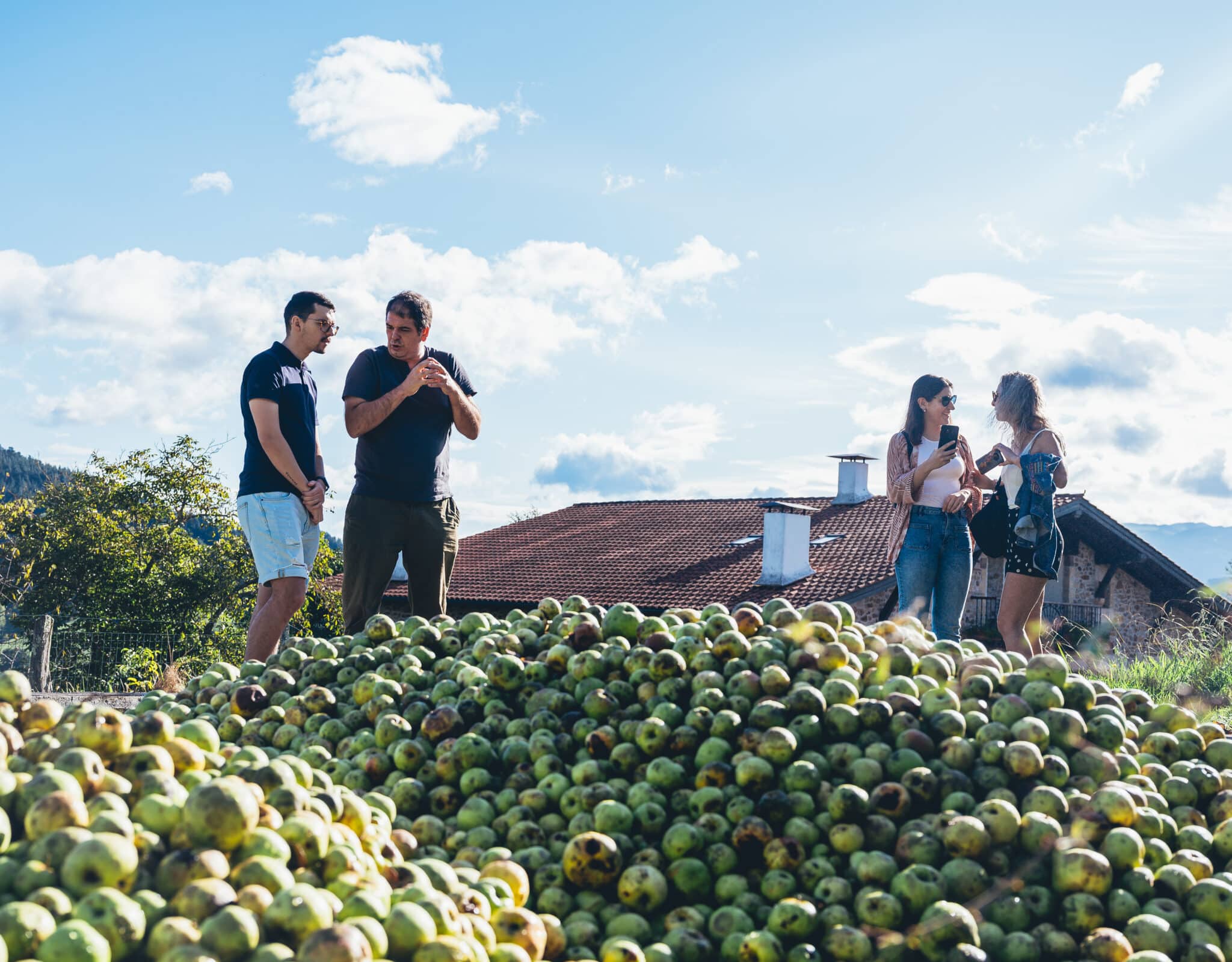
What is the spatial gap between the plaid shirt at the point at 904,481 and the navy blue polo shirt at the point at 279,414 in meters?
3.23

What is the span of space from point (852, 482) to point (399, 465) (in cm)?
1746

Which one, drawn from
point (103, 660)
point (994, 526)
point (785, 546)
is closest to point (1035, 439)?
point (994, 526)

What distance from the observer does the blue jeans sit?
5625 mm

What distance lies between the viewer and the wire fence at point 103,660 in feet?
53.4

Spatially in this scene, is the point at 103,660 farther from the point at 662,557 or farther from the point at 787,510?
the point at 787,510

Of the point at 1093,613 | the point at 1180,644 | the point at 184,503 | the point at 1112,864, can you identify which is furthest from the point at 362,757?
the point at 184,503

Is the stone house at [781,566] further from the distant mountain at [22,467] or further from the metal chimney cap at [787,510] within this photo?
the distant mountain at [22,467]

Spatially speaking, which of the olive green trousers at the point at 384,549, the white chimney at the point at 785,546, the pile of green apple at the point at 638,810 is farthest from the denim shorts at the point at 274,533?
the white chimney at the point at 785,546

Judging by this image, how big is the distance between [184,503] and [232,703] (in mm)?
22826

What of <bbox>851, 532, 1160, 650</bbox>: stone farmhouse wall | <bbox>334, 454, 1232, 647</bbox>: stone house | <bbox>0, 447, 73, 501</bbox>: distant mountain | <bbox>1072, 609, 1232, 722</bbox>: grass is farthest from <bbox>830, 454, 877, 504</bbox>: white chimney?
<bbox>0, 447, 73, 501</bbox>: distant mountain

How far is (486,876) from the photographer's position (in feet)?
7.66

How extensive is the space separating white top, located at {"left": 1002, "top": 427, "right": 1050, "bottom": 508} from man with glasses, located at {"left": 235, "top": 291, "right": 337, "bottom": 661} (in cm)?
379

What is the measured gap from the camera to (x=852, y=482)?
21281 millimetres

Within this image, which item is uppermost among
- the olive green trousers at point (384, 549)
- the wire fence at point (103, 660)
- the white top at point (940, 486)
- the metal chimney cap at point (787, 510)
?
the metal chimney cap at point (787, 510)
